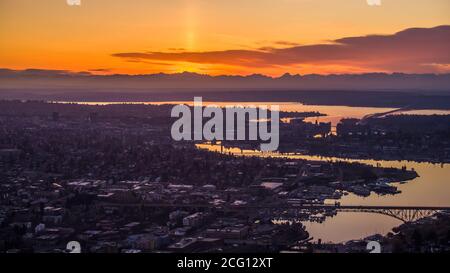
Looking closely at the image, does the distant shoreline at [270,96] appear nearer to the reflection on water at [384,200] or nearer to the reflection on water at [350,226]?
the reflection on water at [384,200]

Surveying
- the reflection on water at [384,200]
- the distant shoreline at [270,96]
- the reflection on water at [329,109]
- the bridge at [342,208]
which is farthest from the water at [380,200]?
the distant shoreline at [270,96]

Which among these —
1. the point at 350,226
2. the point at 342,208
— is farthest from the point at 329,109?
the point at 350,226

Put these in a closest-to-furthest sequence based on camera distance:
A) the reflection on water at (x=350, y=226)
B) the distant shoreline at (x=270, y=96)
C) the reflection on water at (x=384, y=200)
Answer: the reflection on water at (x=350, y=226) → the reflection on water at (x=384, y=200) → the distant shoreline at (x=270, y=96)

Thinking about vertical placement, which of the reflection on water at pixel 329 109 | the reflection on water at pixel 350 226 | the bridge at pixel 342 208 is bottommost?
the reflection on water at pixel 350 226

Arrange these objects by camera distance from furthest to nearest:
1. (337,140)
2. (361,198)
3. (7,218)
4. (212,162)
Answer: (337,140) → (212,162) → (361,198) → (7,218)

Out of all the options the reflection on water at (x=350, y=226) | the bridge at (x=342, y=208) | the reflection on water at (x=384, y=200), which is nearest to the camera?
the reflection on water at (x=350, y=226)

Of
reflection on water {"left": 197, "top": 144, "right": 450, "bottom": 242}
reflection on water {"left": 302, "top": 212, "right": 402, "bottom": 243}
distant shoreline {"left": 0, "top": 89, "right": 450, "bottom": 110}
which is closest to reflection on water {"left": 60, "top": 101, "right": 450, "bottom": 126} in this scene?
distant shoreline {"left": 0, "top": 89, "right": 450, "bottom": 110}
